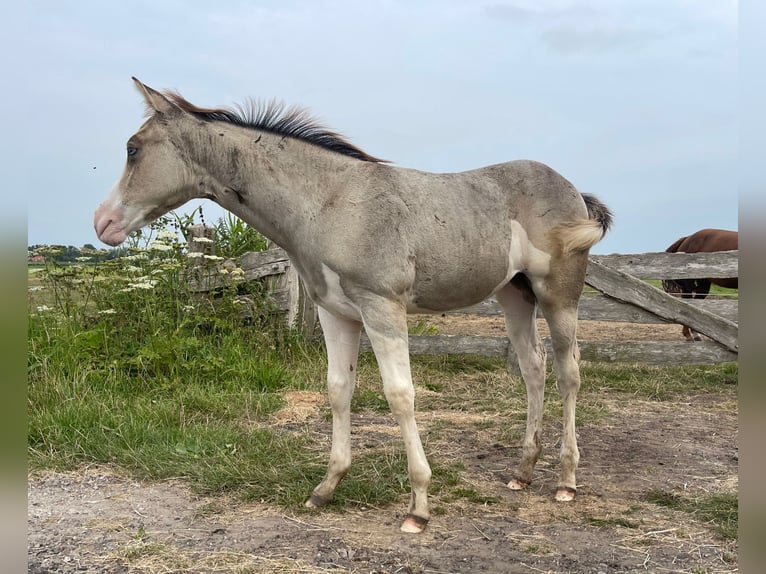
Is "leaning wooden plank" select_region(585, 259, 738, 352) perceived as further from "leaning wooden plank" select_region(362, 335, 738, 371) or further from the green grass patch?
the green grass patch

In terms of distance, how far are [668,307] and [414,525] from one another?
18.9 ft

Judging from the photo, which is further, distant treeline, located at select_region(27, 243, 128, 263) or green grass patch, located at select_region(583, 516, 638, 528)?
distant treeline, located at select_region(27, 243, 128, 263)

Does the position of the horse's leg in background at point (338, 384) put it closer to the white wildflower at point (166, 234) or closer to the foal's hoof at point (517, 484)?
the foal's hoof at point (517, 484)

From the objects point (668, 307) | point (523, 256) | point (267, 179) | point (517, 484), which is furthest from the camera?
point (668, 307)

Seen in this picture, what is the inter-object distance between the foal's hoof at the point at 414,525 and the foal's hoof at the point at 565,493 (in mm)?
1085

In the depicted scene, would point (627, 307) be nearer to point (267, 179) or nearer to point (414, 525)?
point (414, 525)

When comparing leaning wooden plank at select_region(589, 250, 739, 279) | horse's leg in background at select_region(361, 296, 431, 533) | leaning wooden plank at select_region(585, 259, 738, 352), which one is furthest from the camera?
leaning wooden plank at select_region(589, 250, 739, 279)

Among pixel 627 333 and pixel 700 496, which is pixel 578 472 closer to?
A: pixel 700 496

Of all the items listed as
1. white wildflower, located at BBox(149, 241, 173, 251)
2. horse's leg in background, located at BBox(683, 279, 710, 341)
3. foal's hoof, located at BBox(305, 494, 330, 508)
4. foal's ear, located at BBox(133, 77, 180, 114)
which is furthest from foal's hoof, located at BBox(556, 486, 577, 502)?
horse's leg in background, located at BBox(683, 279, 710, 341)

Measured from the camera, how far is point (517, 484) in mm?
4387

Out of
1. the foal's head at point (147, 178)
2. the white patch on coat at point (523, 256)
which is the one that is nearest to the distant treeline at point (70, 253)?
the foal's head at point (147, 178)

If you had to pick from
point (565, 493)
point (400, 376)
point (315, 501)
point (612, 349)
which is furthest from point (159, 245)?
point (612, 349)

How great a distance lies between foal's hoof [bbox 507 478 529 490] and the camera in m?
4.37

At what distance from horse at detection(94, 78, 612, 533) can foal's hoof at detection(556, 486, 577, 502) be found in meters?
0.01
